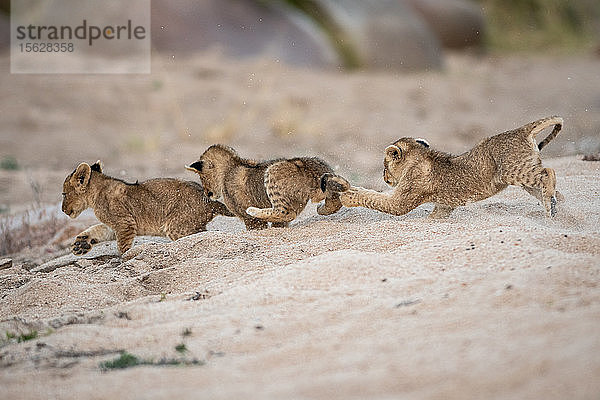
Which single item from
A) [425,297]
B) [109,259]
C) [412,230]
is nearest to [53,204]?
[109,259]

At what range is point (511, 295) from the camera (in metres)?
3.64

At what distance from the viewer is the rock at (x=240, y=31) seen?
49.4 feet

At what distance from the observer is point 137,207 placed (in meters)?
6.41

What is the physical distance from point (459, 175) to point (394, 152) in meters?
0.54

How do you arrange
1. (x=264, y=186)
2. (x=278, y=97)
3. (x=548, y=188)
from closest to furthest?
(x=548, y=188)
(x=264, y=186)
(x=278, y=97)

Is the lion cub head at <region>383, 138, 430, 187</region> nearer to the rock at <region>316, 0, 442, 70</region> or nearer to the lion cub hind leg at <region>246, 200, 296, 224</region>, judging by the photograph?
the lion cub hind leg at <region>246, 200, 296, 224</region>

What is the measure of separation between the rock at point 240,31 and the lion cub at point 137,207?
8.90m

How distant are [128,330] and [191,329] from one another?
37 centimetres

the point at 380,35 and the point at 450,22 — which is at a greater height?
the point at 450,22

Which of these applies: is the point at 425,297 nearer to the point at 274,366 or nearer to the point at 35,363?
the point at 274,366

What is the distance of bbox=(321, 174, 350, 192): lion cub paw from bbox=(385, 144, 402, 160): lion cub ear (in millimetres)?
406

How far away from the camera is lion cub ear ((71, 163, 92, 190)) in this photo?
653 cm

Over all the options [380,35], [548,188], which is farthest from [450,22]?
[548,188]

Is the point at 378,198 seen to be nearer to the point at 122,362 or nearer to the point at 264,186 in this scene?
the point at 264,186
